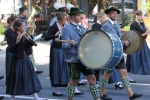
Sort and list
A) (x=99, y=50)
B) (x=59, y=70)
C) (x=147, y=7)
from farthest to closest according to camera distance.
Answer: (x=147, y=7) < (x=59, y=70) < (x=99, y=50)

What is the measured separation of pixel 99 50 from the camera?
21.5ft

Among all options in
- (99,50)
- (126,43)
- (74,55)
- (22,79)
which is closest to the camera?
(99,50)

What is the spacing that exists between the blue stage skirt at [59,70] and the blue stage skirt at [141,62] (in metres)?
2.07

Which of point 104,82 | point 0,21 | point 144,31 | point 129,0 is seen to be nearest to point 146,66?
point 144,31

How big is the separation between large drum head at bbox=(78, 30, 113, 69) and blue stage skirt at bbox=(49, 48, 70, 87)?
196 cm

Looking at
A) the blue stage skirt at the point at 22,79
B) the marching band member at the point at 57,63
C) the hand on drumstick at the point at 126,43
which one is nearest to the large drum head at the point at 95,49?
the hand on drumstick at the point at 126,43

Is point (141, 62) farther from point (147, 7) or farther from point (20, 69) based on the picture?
point (147, 7)

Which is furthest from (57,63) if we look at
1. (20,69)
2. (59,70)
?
(20,69)

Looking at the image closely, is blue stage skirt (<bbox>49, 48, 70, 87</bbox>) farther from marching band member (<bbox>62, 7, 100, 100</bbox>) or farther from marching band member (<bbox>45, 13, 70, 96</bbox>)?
marching band member (<bbox>62, 7, 100, 100</bbox>)

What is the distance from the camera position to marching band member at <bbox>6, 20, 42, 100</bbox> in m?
7.48

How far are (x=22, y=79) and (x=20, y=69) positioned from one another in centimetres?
18

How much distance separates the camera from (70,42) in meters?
6.63

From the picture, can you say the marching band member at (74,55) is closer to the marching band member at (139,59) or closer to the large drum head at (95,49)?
the large drum head at (95,49)

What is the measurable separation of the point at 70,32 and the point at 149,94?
2.64 metres
